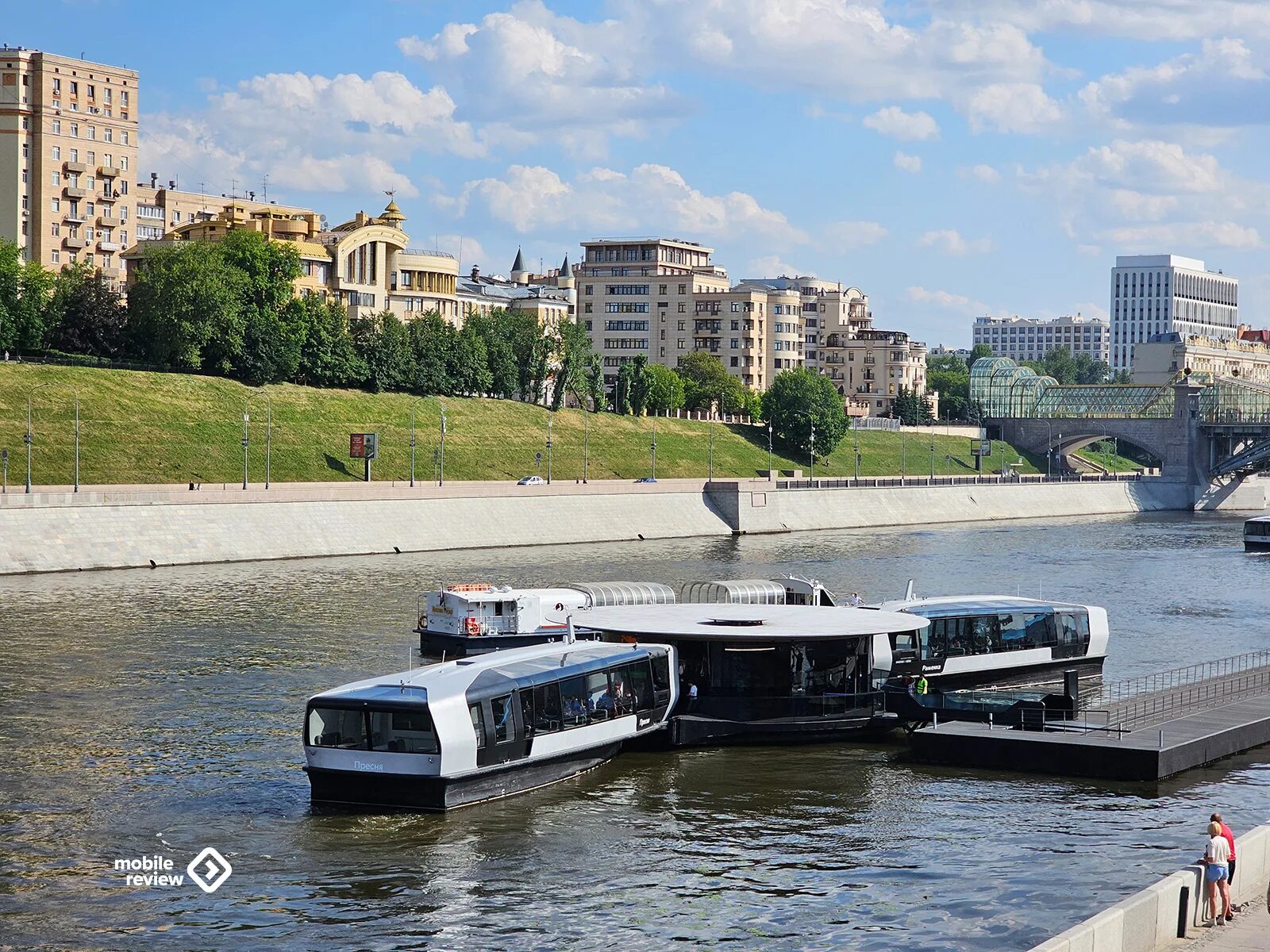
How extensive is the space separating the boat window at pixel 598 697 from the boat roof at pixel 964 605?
13.6 metres

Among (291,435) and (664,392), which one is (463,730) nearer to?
(291,435)

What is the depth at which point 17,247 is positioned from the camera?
134m

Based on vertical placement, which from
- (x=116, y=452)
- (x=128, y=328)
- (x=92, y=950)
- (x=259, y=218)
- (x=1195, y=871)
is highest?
(x=259, y=218)

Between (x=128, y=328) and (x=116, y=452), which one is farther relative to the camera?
(x=128, y=328)

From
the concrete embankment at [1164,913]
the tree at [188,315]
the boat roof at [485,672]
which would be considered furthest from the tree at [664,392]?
the concrete embankment at [1164,913]

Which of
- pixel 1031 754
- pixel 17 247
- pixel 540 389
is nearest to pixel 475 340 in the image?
pixel 540 389

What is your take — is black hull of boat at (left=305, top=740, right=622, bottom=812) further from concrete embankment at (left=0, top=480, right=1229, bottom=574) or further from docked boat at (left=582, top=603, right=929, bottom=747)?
concrete embankment at (left=0, top=480, right=1229, bottom=574)

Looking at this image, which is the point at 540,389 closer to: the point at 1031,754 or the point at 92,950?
the point at 1031,754

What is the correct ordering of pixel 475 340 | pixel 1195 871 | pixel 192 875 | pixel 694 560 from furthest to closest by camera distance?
pixel 475 340
pixel 694 560
pixel 192 875
pixel 1195 871

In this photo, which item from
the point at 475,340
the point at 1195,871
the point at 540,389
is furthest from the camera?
the point at 540,389

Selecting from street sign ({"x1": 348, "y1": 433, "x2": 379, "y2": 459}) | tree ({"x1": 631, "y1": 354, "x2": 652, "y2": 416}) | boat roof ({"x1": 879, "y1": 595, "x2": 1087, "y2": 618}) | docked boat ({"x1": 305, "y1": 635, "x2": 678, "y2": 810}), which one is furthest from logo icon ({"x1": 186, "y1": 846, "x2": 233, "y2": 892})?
tree ({"x1": 631, "y1": 354, "x2": 652, "y2": 416})

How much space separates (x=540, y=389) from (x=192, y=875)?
136m

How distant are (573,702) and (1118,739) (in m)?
12.8

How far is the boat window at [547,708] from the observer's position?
37.3 m
